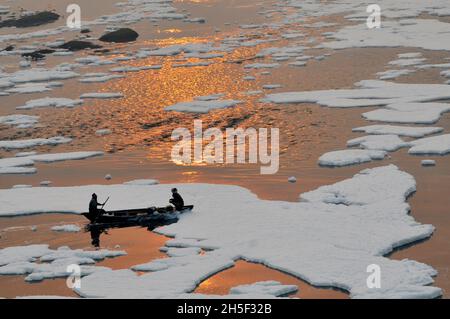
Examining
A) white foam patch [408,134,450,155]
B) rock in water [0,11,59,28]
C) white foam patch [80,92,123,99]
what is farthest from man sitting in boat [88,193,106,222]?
rock in water [0,11,59,28]

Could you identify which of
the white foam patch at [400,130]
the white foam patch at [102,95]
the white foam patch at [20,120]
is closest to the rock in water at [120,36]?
the white foam patch at [102,95]

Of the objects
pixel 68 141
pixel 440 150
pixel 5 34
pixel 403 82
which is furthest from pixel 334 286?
pixel 5 34

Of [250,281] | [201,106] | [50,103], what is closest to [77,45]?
[50,103]

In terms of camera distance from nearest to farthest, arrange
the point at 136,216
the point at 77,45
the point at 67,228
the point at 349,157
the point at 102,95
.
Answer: the point at 67,228 → the point at 136,216 → the point at 349,157 → the point at 102,95 → the point at 77,45

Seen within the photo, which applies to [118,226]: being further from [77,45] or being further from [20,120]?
[77,45]

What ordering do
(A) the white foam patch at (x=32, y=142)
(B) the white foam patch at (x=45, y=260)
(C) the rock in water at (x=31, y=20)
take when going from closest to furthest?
(B) the white foam patch at (x=45, y=260)
(A) the white foam patch at (x=32, y=142)
(C) the rock in water at (x=31, y=20)

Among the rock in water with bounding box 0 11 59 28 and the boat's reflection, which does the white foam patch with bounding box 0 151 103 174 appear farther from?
the rock in water with bounding box 0 11 59 28

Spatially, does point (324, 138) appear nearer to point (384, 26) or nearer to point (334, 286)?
Result: point (334, 286)

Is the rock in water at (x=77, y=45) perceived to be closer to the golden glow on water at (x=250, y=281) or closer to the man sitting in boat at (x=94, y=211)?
the man sitting in boat at (x=94, y=211)
